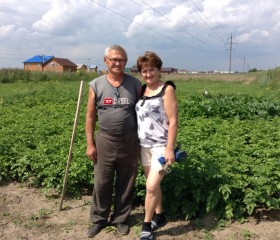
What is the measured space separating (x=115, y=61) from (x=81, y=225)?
7.14ft

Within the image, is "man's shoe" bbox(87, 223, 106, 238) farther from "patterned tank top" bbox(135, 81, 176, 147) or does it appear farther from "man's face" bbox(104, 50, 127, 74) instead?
"man's face" bbox(104, 50, 127, 74)

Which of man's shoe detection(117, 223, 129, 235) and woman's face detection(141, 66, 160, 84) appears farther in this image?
man's shoe detection(117, 223, 129, 235)

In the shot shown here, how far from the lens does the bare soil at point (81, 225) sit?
412 centimetres

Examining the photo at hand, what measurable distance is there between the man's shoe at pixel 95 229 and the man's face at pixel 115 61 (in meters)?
1.88

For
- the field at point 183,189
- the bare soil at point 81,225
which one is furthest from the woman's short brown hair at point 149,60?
the bare soil at point 81,225

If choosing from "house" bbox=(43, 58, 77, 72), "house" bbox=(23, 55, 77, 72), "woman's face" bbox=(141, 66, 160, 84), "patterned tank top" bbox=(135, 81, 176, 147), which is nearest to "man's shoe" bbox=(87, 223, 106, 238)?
"patterned tank top" bbox=(135, 81, 176, 147)

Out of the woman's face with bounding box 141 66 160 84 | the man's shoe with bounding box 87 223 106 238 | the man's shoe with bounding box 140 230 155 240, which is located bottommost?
the man's shoe with bounding box 87 223 106 238

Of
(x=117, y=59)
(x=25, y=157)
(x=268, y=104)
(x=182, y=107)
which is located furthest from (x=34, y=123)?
(x=268, y=104)

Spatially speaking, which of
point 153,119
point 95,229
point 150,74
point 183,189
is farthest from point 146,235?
point 150,74

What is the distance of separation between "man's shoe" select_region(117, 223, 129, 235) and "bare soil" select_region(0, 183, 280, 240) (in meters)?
0.06

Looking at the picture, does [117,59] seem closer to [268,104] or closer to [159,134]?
[159,134]

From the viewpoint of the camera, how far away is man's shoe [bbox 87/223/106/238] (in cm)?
420

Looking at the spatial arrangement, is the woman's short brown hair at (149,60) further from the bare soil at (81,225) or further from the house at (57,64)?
the house at (57,64)

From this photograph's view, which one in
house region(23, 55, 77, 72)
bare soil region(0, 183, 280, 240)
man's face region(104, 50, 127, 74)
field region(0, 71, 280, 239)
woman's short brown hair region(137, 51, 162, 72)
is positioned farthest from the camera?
house region(23, 55, 77, 72)
